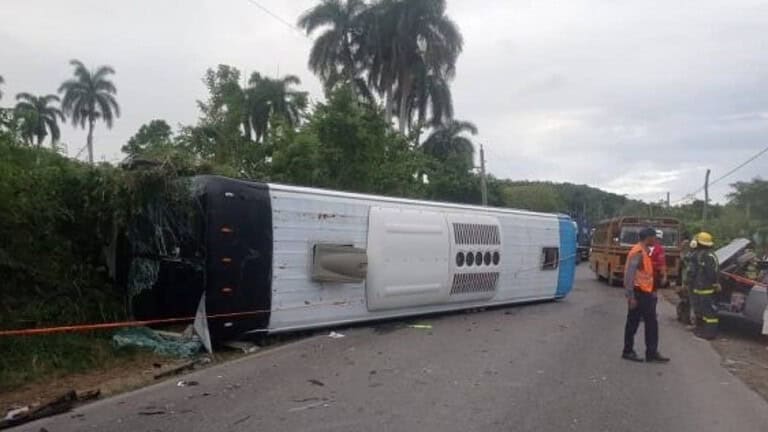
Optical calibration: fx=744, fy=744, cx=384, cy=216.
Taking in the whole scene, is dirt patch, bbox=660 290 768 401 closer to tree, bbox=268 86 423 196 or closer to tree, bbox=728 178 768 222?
tree, bbox=268 86 423 196

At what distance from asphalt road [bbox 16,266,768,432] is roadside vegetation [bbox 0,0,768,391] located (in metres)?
1.99

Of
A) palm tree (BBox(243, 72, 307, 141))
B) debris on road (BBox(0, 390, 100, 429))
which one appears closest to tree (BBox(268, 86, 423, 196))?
debris on road (BBox(0, 390, 100, 429))

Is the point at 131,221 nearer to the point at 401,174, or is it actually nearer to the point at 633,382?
the point at 633,382

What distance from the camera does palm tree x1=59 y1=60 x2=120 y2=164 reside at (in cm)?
6931

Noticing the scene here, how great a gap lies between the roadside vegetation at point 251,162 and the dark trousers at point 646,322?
6.08 metres

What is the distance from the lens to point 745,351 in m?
11.0

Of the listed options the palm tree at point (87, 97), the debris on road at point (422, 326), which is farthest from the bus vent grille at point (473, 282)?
the palm tree at point (87, 97)

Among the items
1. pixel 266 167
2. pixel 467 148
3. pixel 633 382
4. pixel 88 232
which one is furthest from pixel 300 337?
pixel 467 148

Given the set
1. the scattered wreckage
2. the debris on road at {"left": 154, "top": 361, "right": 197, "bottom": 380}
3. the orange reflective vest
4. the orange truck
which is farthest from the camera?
the orange truck

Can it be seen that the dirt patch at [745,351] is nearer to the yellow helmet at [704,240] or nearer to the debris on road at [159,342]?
the yellow helmet at [704,240]

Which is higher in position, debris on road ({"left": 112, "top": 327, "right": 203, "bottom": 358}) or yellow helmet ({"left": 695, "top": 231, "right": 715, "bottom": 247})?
yellow helmet ({"left": 695, "top": 231, "right": 715, "bottom": 247})

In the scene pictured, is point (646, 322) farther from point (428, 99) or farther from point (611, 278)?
point (428, 99)

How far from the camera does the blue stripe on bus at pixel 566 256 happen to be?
57.4 feet

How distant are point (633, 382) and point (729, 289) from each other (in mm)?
5579
